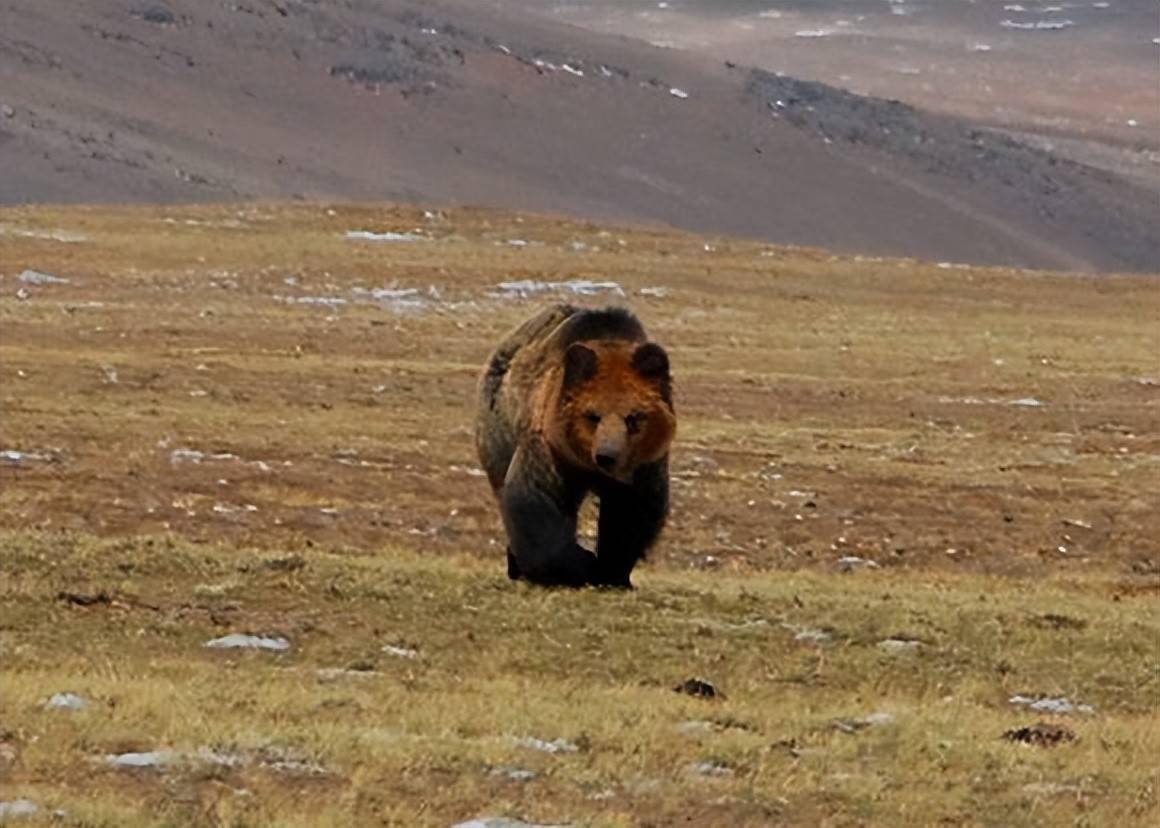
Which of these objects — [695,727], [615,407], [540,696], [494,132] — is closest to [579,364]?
[615,407]

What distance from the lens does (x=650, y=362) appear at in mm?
14633

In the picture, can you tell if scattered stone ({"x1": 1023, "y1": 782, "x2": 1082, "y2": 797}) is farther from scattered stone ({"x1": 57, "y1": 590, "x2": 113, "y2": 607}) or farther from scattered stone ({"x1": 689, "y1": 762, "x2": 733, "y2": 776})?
scattered stone ({"x1": 57, "y1": 590, "x2": 113, "y2": 607})

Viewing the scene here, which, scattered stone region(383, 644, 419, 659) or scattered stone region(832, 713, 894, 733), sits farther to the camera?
scattered stone region(383, 644, 419, 659)

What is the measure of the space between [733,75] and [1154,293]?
5197 centimetres

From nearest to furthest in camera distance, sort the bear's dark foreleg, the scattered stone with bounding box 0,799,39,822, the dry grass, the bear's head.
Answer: the scattered stone with bounding box 0,799,39,822 → the dry grass → the bear's head → the bear's dark foreleg

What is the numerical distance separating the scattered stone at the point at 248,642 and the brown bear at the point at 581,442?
78.6 inches

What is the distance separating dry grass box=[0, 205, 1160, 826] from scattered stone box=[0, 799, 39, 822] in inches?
6.5

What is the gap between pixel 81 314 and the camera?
39.9 meters

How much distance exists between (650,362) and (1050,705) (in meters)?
2.93

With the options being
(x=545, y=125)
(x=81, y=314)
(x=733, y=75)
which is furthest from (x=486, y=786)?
(x=733, y=75)

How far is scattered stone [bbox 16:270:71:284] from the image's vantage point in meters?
45.0

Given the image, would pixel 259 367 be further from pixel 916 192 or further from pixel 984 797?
pixel 916 192

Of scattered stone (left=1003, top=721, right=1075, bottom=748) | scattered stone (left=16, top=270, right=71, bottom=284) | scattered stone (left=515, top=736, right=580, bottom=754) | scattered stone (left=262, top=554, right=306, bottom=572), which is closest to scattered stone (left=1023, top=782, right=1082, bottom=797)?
scattered stone (left=1003, top=721, right=1075, bottom=748)

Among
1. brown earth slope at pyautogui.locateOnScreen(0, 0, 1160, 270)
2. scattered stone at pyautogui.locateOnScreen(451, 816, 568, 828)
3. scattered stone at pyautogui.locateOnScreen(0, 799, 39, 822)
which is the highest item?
scattered stone at pyautogui.locateOnScreen(0, 799, 39, 822)
